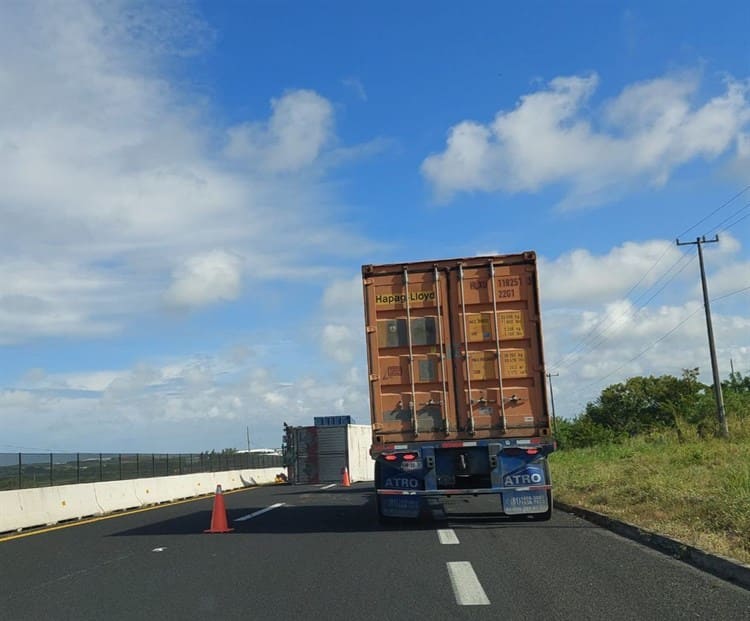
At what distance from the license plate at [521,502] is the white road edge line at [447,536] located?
3.26 ft

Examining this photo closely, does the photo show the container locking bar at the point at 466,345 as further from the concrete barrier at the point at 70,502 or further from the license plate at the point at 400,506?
the concrete barrier at the point at 70,502

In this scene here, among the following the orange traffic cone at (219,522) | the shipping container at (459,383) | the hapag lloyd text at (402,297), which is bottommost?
the orange traffic cone at (219,522)

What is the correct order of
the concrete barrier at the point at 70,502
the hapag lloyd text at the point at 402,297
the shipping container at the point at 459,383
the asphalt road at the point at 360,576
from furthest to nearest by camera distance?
the concrete barrier at the point at 70,502 → the hapag lloyd text at the point at 402,297 → the shipping container at the point at 459,383 → the asphalt road at the point at 360,576

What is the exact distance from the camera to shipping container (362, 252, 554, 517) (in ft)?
→ 44.0

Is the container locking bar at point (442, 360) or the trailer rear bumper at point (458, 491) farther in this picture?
the container locking bar at point (442, 360)

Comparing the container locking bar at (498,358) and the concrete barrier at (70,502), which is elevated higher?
the container locking bar at (498,358)

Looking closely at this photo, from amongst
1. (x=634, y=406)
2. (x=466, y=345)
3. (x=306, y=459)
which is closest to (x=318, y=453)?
(x=306, y=459)

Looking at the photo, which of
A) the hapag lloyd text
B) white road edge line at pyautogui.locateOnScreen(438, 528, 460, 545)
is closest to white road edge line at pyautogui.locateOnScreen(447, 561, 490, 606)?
white road edge line at pyautogui.locateOnScreen(438, 528, 460, 545)

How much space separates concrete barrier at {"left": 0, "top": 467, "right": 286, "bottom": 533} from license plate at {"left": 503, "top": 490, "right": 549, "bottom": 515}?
9.36m

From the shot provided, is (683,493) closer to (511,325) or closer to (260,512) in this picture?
(511,325)

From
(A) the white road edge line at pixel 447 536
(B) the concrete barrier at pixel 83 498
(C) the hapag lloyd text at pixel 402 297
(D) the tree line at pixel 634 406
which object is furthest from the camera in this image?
(D) the tree line at pixel 634 406

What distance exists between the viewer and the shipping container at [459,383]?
44.0ft

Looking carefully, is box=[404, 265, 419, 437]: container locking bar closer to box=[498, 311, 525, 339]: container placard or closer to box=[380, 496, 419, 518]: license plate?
box=[380, 496, 419, 518]: license plate

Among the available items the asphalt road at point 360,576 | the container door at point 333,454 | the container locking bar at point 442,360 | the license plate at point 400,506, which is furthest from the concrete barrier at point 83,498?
the container locking bar at point 442,360
